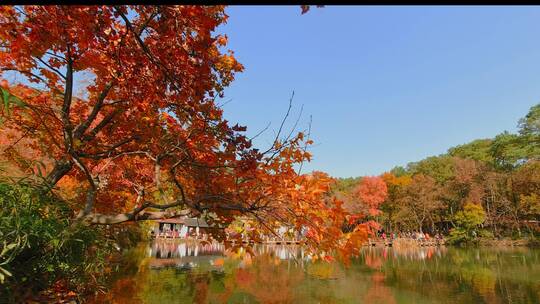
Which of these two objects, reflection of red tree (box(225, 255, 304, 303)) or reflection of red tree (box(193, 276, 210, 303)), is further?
reflection of red tree (box(225, 255, 304, 303))

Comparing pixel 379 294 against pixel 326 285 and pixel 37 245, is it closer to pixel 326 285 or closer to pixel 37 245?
pixel 326 285

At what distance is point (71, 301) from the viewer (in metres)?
2.63

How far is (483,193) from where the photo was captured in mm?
33812

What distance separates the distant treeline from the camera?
31.6m

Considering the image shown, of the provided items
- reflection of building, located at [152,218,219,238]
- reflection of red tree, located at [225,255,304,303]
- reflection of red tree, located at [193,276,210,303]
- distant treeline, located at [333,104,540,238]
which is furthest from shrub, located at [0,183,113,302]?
reflection of building, located at [152,218,219,238]

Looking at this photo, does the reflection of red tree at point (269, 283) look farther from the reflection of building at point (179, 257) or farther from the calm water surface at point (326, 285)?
the reflection of building at point (179, 257)

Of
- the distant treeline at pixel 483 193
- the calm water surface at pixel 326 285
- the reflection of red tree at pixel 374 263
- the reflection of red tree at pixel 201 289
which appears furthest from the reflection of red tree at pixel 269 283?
the distant treeline at pixel 483 193

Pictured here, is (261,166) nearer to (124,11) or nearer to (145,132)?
(145,132)

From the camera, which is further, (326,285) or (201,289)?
(326,285)

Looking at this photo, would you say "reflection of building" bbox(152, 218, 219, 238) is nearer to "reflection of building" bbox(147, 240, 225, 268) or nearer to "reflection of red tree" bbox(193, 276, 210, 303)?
"reflection of building" bbox(147, 240, 225, 268)

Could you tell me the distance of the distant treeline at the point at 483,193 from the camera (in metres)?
31.6

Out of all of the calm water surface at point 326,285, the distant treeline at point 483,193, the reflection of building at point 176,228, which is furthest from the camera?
the reflection of building at point 176,228

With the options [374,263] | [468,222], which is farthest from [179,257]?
[468,222]
